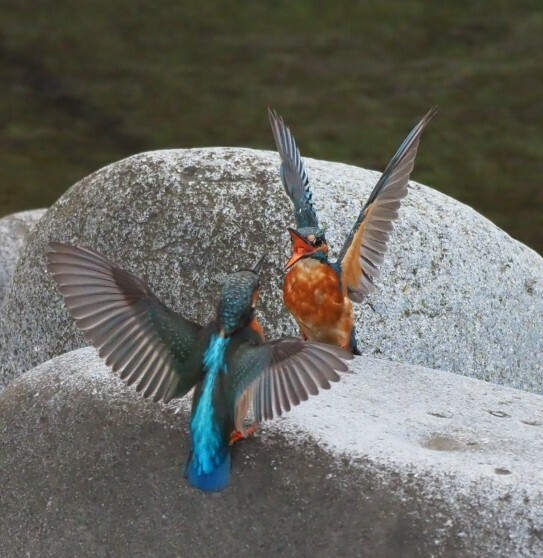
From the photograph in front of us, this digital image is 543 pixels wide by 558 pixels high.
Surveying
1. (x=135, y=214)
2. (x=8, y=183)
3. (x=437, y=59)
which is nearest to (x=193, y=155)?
(x=135, y=214)

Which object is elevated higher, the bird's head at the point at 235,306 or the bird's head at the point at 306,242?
the bird's head at the point at 306,242

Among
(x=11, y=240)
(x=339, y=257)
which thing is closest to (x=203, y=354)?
(x=339, y=257)

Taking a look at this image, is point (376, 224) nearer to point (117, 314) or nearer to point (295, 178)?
point (295, 178)

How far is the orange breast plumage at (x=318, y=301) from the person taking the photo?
165 inches

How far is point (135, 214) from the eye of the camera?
487 centimetres

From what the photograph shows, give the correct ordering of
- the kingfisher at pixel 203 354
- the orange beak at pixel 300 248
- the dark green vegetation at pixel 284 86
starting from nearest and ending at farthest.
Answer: the kingfisher at pixel 203 354 < the orange beak at pixel 300 248 < the dark green vegetation at pixel 284 86

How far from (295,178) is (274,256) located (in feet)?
1.12

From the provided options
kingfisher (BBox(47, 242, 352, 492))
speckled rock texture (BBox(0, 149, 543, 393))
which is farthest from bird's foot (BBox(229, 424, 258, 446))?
speckled rock texture (BBox(0, 149, 543, 393))

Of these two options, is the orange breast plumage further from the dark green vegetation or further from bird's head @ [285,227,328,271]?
the dark green vegetation

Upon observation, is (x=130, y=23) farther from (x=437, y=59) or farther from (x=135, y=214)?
(x=135, y=214)

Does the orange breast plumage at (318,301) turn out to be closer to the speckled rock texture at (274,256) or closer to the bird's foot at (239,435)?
the speckled rock texture at (274,256)

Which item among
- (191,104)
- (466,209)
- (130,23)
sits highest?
(130,23)

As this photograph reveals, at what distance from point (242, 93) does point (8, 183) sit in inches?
98.9

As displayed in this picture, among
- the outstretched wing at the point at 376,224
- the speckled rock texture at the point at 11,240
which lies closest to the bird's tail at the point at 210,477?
the outstretched wing at the point at 376,224
